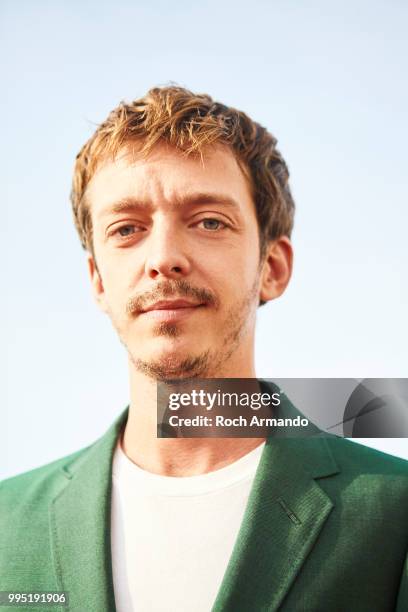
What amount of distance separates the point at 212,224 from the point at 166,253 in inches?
12.1

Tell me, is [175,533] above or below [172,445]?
below

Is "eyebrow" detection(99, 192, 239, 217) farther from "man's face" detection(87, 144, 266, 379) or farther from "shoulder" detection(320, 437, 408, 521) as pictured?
"shoulder" detection(320, 437, 408, 521)

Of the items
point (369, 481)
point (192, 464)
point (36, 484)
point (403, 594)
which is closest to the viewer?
point (403, 594)

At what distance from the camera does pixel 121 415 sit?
11.0 feet

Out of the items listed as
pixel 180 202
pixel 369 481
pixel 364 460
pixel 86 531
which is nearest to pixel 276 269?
pixel 180 202

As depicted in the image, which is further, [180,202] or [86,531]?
[180,202]

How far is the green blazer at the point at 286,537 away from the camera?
2576 millimetres

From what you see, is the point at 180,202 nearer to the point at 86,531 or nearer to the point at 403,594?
the point at 86,531

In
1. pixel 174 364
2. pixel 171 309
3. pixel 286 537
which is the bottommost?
pixel 286 537

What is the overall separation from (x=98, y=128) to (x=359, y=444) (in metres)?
1.89

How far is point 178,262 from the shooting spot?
2.89 m

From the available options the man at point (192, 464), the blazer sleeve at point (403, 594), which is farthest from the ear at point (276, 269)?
the blazer sleeve at point (403, 594)

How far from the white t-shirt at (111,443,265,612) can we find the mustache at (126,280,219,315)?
686 mm

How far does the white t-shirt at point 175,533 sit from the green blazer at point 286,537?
7 centimetres
